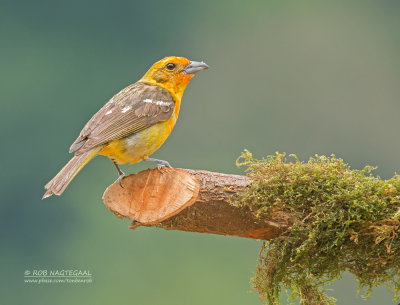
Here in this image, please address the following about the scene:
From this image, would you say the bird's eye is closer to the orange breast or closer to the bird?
the bird

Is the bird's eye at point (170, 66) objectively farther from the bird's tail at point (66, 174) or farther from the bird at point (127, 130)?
the bird's tail at point (66, 174)

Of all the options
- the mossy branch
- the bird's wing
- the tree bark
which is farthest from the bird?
the mossy branch

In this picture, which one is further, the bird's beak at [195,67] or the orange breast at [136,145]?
the bird's beak at [195,67]

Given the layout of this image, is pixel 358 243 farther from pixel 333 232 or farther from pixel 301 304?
pixel 301 304

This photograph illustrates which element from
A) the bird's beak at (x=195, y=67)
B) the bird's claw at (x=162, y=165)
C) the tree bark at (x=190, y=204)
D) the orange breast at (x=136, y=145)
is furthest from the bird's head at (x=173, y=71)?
the tree bark at (x=190, y=204)

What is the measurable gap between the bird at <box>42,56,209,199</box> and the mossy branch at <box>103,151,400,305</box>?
0.28m

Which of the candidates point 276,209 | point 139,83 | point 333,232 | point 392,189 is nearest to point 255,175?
point 276,209

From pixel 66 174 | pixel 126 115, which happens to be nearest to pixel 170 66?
pixel 126 115

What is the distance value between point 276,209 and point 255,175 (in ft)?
1.03

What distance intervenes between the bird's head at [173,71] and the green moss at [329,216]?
51.3 inches

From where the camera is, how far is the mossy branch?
3.27 meters

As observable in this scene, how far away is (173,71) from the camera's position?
181 inches

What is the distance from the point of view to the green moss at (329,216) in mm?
3254

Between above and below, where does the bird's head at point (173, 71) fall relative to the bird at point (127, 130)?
above
